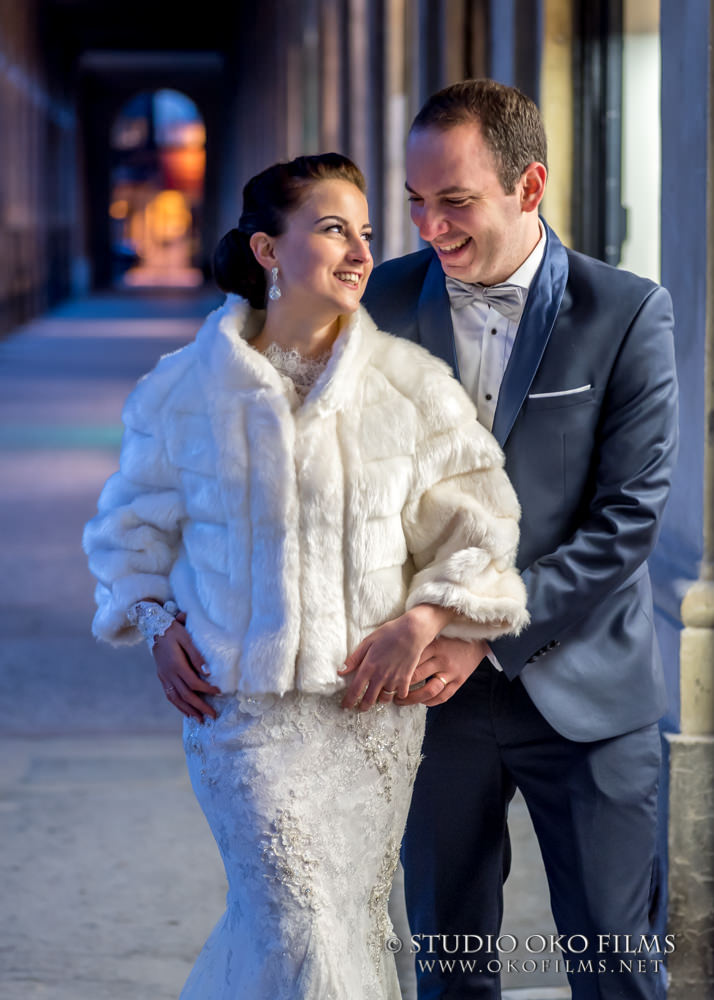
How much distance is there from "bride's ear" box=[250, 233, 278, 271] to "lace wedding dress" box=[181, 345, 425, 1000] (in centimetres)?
15

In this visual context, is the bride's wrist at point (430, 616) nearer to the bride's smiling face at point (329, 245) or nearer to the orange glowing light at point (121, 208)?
the bride's smiling face at point (329, 245)

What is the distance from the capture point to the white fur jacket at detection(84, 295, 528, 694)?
2.44 m

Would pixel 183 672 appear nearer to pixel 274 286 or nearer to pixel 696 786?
pixel 274 286

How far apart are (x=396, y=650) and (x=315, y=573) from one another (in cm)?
19

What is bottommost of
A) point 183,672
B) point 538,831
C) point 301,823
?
point 538,831

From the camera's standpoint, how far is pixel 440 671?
2.48 m

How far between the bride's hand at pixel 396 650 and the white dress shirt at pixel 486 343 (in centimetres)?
41

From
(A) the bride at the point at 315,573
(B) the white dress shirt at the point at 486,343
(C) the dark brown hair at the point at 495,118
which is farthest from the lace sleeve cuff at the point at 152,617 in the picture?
(C) the dark brown hair at the point at 495,118

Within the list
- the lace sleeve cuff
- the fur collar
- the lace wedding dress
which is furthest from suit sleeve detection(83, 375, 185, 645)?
the lace wedding dress

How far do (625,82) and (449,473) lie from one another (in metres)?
3.19

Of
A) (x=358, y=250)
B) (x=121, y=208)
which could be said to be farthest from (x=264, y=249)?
(x=121, y=208)

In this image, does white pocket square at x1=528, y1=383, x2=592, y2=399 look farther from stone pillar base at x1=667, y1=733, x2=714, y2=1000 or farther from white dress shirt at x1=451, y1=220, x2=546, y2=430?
stone pillar base at x1=667, y1=733, x2=714, y2=1000

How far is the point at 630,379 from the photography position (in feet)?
→ 8.36

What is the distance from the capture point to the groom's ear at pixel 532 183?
8.34 ft
